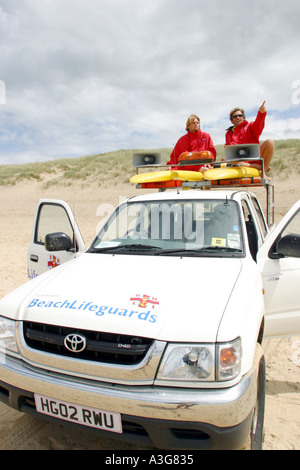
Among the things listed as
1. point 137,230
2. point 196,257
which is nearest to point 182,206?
point 137,230

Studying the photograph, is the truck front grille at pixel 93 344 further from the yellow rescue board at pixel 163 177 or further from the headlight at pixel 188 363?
the yellow rescue board at pixel 163 177

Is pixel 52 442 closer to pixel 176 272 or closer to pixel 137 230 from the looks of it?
pixel 176 272

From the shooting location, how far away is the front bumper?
2000 mm

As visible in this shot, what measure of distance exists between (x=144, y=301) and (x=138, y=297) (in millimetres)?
69

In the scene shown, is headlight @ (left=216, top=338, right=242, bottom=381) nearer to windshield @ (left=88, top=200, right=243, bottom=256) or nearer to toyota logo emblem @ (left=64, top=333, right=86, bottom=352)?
toyota logo emblem @ (left=64, top=333, right=86, bottom=352)

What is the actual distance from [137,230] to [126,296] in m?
1.56

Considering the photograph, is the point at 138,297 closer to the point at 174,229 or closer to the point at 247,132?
the point at 174,229

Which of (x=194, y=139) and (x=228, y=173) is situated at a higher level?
(x=194, y=139)

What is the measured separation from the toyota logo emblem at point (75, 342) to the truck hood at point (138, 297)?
0.06 metres

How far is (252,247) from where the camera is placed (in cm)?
447

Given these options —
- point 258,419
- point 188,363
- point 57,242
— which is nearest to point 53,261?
point 57,242

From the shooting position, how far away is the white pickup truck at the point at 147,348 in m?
2.04

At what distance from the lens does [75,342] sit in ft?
7.42

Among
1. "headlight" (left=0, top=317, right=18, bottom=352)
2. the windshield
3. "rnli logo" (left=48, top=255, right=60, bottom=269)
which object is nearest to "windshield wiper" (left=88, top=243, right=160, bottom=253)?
the windshield
